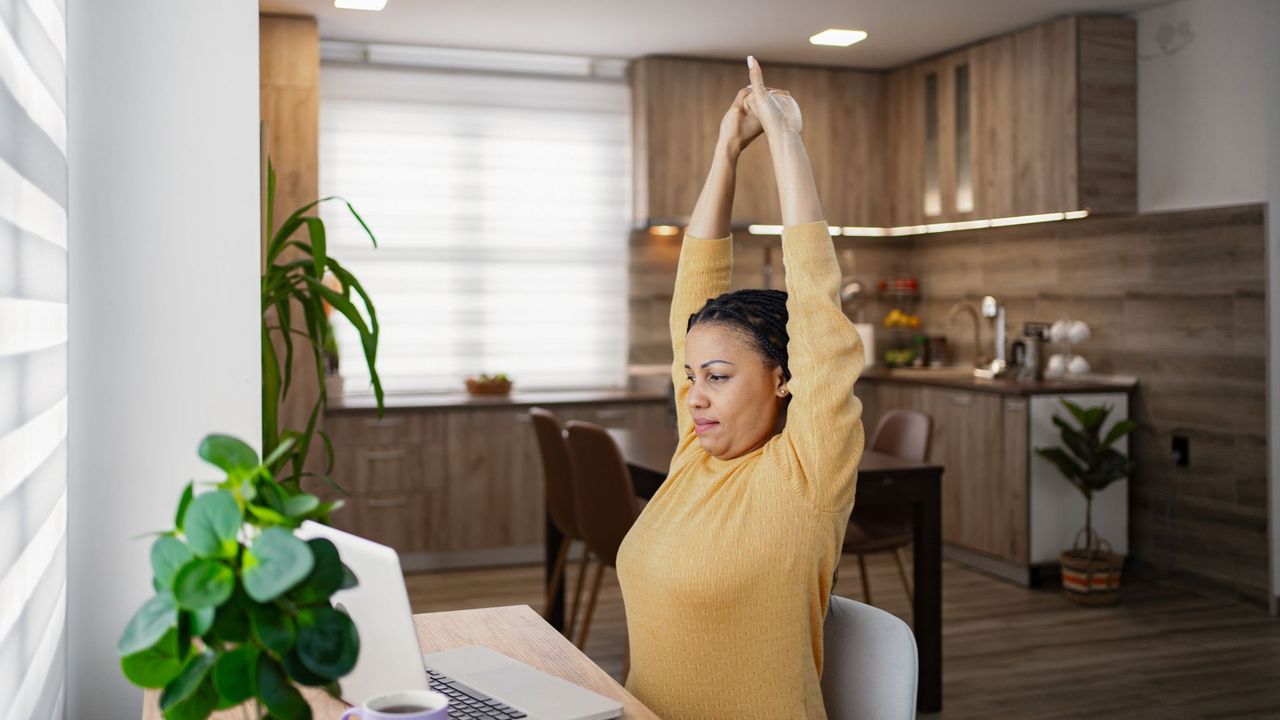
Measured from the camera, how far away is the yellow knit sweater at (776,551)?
1545 millimetres

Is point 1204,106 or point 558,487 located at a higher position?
point 1204,106

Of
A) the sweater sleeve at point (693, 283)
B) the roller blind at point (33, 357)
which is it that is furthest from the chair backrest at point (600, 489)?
the roller blind at point (33, 357)

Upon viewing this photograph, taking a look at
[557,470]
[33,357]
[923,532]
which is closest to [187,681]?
[33,357]

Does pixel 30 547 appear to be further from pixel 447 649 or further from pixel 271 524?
pixel 447 649

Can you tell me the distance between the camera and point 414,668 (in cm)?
131

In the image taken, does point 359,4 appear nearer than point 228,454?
No

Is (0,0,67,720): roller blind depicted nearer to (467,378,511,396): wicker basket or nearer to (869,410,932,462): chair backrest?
(869,410,932,462): chair backrest

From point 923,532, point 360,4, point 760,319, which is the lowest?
point 923,532

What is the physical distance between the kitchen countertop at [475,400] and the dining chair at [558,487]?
4.53ft

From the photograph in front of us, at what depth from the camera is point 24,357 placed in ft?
4.13

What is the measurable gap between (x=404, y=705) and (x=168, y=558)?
1.04 feet

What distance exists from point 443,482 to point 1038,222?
3.18 m

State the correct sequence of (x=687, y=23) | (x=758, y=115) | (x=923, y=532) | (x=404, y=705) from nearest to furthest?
(x=404, y=705) → (x=758, y=115) → (x=923, y=532) → (x=687, y=23)

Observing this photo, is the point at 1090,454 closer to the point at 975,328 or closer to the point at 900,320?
the point at 975,328
